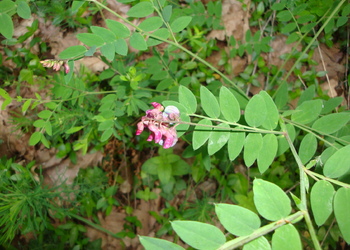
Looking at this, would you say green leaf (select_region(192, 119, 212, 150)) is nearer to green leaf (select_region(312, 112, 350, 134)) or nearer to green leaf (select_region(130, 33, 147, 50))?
green leaf (select_region(130, 33, 147, 50))

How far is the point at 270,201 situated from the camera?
2.68ft

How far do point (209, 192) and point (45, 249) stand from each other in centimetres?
156

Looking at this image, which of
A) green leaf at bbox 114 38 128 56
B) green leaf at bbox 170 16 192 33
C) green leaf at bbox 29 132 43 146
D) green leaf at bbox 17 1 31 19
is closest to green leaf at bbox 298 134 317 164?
green leaf at bbox 170 16 192 33

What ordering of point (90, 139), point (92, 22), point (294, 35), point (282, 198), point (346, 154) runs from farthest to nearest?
1. point (92, 22)
2. point (90, 139)
3. point (294, 35)
4. point (346, 154)
5. point (282, 198)

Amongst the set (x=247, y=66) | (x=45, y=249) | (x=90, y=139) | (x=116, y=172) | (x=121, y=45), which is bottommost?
(x=45, y=249)

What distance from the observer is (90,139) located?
248 centimetres

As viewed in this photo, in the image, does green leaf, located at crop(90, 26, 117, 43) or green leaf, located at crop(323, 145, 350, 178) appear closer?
green leaf, located at crop(323, 145, 350, 178)

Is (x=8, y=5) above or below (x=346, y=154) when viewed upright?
above

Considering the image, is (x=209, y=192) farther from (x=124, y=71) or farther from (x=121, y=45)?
(x=121, y=45)

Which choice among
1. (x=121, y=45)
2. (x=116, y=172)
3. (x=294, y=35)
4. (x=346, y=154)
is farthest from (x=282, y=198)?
(x=116, y=172)

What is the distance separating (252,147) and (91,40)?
84cm

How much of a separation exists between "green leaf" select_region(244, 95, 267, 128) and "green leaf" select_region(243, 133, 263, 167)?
0.18ft

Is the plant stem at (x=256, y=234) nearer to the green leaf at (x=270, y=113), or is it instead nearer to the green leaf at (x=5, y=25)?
the green leaf at (x=270, y=113)

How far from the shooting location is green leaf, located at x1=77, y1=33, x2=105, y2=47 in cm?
124
